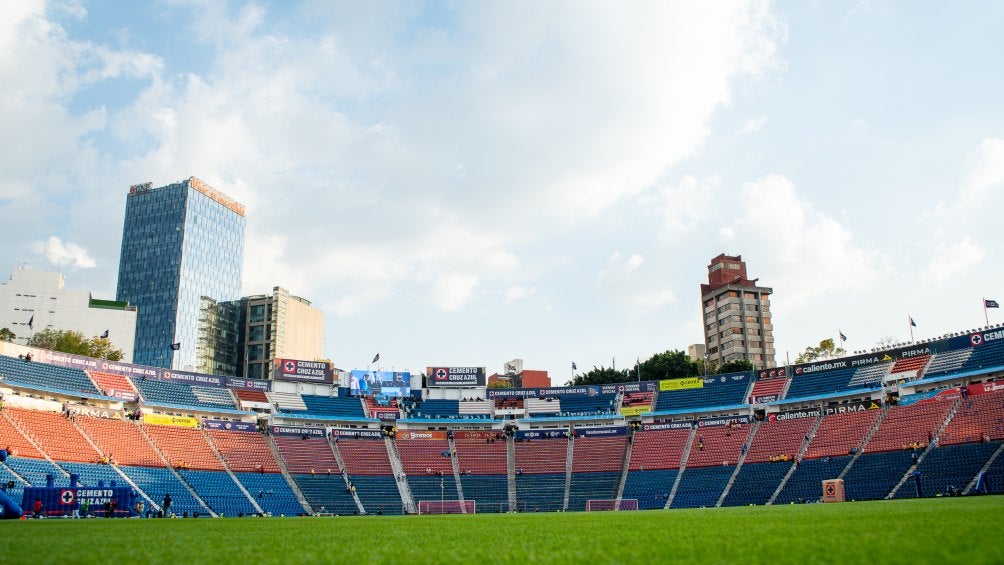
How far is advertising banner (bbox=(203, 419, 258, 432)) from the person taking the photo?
2606 inches

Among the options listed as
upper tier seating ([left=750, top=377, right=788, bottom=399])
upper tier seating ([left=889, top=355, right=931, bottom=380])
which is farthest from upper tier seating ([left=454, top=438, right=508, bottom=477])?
upper tier seating ([left=889, top=355, right=931, bottom=380])

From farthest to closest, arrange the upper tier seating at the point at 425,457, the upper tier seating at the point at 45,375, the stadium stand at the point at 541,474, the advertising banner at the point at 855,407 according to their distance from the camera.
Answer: the upper tier seating at the point at 425,457, the advertising banner at the point at 855,407, the stadium stand at the point at 541,474, the upper tier seating at the point at 45,375

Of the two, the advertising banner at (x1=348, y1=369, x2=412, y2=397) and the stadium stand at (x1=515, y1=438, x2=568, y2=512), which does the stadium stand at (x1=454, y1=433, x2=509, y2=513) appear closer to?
the stadium stand at (x1=515, y1=438, x2=568, y2=512)

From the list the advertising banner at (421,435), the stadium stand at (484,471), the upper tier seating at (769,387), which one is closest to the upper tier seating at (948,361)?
the upper tier seating at (769,387)

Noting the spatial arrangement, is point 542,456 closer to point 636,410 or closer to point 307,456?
point 636,410

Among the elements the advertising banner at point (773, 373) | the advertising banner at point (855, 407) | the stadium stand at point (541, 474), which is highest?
the advertising banner at point (773, 373)

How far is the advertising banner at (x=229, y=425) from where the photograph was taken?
66188 millimetres

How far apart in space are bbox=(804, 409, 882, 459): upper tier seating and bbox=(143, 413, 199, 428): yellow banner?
57.8m

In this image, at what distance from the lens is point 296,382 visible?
77.8 m

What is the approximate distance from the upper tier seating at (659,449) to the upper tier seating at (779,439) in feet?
22.5

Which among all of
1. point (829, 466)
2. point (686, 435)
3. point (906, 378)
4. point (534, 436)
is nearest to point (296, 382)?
point (534, 436)

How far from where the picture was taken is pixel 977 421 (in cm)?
5362

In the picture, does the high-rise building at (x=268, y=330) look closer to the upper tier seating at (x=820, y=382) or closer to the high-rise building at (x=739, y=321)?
the high-rise building at (x=739, y=321)

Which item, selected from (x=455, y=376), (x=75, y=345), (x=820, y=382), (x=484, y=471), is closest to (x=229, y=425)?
(x=484, y=471)
